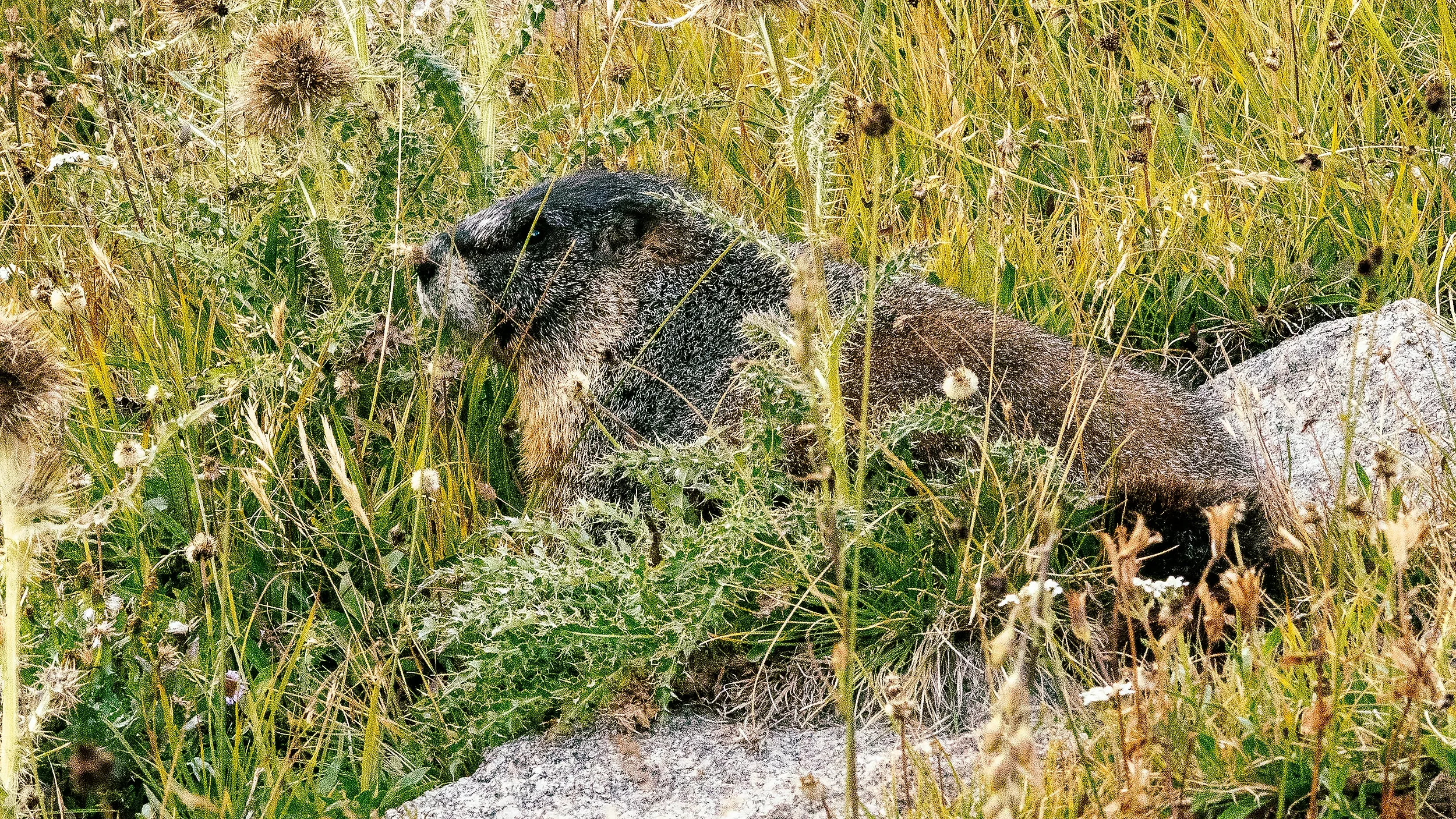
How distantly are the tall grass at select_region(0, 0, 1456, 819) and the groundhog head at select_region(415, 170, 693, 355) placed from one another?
0.15m

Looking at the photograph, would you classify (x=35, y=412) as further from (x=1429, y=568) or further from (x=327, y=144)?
(x=1429, y=568)

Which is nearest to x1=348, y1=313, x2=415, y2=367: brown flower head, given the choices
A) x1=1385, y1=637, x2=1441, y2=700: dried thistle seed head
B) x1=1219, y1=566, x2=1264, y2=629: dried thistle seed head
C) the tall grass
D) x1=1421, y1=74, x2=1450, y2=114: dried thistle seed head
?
the tall grass

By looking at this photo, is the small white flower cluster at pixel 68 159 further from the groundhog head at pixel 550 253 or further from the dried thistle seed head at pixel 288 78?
the groundhog head at pixel 550 253

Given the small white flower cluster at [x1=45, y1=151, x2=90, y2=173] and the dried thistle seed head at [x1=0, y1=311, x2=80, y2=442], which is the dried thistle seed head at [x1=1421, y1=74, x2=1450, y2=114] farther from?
the small white flower cluster at [x1=45, y1=151, x2=90, y2=173]

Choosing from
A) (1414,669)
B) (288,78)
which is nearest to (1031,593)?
(1414,669)

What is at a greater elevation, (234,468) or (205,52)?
(205,52)

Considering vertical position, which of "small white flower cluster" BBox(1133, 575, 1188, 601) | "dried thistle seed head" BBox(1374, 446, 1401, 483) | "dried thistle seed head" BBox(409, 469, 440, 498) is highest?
"dried thistle seed head" BBox(1374, 446, 1401, 483)

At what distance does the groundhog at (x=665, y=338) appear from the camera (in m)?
3.76

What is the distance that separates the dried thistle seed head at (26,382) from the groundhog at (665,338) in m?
1.48

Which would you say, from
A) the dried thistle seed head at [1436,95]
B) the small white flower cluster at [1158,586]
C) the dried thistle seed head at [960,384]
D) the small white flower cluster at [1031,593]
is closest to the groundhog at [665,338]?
the small white flower cluster at [1031,593]

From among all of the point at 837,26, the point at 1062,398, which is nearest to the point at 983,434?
the point at 1062,398

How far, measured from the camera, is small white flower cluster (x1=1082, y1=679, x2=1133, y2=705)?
6.94 feet

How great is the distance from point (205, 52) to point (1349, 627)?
13.6ft

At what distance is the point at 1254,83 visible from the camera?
5078 mm
